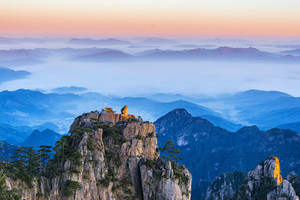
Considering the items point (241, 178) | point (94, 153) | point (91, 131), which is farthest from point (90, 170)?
point (241, 178)

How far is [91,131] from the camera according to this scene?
7925 cm

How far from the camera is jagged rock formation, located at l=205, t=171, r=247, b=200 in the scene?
172750 millimetres

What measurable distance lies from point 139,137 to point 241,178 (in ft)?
385

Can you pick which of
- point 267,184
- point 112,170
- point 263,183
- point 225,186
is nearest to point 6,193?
point 112,170

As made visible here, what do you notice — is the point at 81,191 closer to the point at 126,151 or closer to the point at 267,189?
the point at 126,151

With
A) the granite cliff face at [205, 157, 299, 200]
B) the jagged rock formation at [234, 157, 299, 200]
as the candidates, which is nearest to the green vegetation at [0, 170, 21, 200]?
the granite cliff face at [205, 157, 299, 200]

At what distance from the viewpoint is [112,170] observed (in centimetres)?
7725

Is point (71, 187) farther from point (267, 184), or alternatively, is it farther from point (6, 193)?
point (267, 184)

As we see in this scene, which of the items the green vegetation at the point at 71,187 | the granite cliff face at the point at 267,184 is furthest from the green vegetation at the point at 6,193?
the granite cliff face at the point at 267,184

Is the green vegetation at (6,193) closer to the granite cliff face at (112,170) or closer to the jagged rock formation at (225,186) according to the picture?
the granite cliff face at (112,170)

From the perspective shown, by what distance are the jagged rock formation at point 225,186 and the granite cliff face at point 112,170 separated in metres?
94.5

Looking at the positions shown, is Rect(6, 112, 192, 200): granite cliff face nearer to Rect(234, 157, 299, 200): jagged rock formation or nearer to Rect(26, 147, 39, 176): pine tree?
Rect(26, 147, 39, 176): pine tree

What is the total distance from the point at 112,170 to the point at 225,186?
11076cm

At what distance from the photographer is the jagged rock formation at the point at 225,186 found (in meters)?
173
